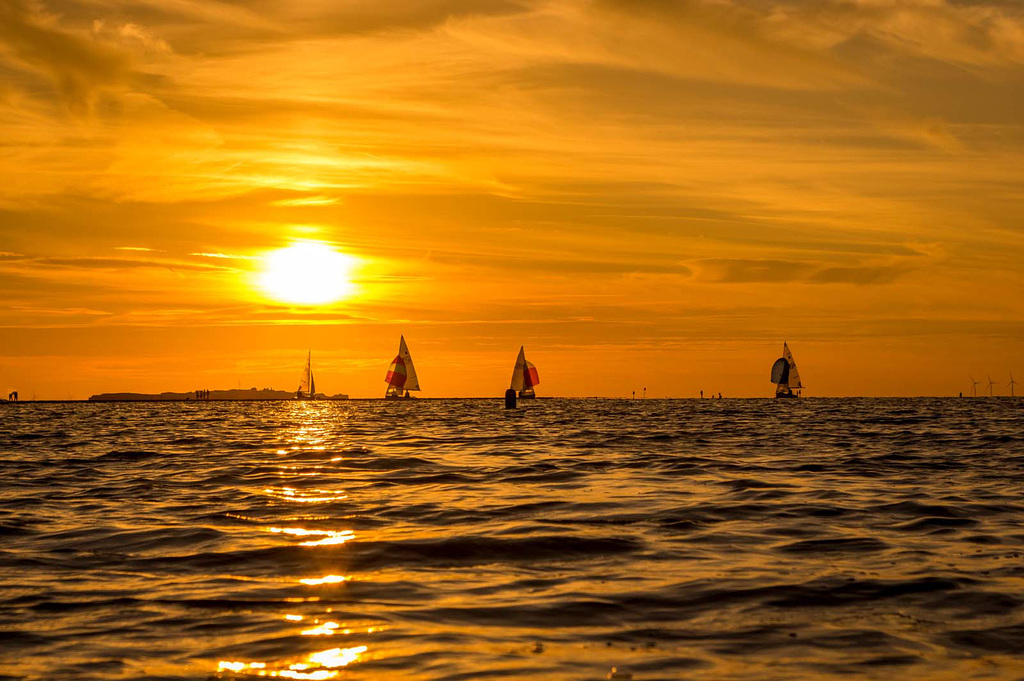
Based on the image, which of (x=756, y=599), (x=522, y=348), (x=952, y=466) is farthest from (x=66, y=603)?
(x=522, y=348)

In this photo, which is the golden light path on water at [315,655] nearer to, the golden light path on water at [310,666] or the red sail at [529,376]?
the golden light path on water at [310,666]

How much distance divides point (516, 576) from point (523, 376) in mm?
148189

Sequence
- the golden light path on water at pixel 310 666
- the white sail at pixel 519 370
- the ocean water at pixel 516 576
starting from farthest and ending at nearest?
the white sail at pixel 519 370 → the ocean water at pixel 516 576 → the golden light path on water at pixel 310 666

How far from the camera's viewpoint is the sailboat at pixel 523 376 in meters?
160

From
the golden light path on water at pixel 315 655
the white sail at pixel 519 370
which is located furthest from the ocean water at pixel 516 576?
the white sail at pixel 519 370

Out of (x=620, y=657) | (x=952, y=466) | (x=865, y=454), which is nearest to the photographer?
(x=620, y=657)

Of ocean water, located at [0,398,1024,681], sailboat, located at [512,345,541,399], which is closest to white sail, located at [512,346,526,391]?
sailboat, located at [512,345,541,399]

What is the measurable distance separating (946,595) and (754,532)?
490 cm

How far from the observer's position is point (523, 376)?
528 feet

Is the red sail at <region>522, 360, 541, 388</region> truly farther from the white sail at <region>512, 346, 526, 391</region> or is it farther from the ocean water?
the ocean water

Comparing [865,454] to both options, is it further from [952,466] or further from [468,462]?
[468,462]

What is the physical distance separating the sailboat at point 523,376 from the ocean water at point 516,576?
133 meters

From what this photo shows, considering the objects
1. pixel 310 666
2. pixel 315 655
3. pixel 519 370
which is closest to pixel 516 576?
pixel 315 655

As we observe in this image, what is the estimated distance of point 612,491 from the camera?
2233 centimetres
